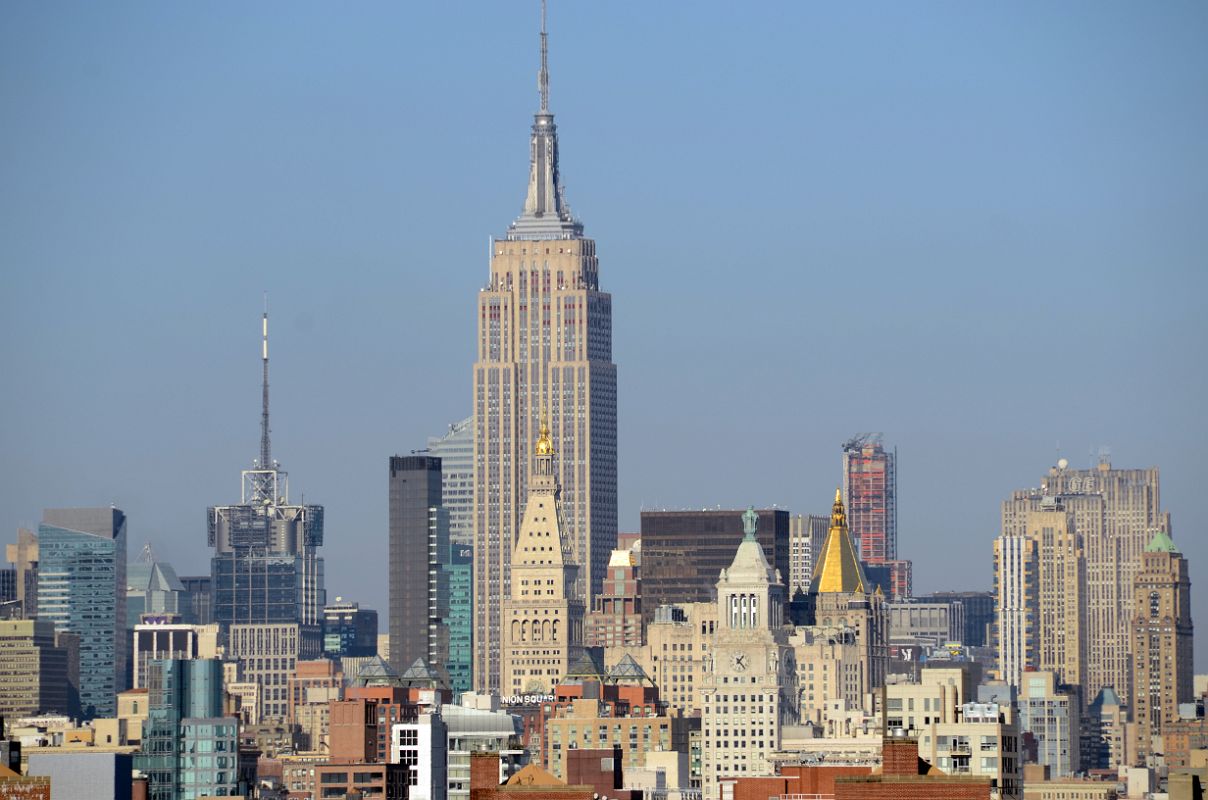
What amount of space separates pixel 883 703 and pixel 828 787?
23333 millimetres

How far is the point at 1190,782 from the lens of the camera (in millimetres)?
116438

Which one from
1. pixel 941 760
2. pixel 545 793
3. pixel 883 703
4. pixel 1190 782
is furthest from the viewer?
pixel 941 760

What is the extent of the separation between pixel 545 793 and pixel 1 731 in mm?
31816

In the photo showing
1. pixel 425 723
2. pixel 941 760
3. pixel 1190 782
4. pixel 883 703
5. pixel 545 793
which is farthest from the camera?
pixel 425 723

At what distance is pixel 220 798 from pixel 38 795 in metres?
85.2

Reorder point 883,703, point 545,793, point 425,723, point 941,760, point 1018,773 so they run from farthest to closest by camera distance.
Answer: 1. point 425,723
2. point 1018,773
3. point 941,760
4. point 883,703
5. point 545,793

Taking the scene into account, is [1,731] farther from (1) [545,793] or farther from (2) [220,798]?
(2) [220,798]

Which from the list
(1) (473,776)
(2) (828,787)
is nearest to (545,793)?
(1) (473,776)

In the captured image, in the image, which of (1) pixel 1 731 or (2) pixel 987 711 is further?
(2) pixel 987 711

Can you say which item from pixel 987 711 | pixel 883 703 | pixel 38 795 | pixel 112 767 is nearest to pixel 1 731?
pixel 38 795

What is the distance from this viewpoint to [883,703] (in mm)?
96312

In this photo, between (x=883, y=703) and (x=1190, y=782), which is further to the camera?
(x=1190, y=782)

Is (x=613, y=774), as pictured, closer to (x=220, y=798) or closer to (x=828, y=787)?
(x=220, y=798)

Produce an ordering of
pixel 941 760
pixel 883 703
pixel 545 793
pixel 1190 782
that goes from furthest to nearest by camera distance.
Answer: pixel 941 760
pixel 1190 782
pixel 883 703
pixel 545 793
